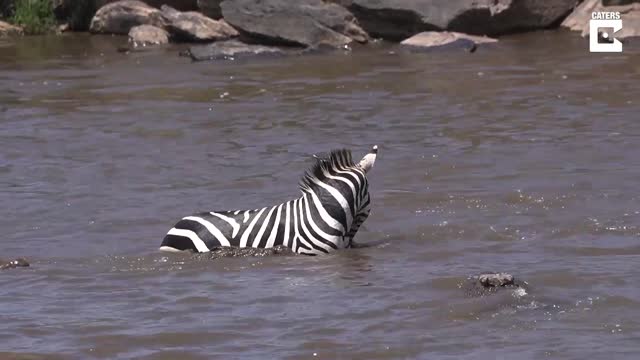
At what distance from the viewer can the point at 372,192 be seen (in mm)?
13938

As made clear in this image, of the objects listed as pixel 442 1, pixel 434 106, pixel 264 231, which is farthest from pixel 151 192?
pixel 442 1

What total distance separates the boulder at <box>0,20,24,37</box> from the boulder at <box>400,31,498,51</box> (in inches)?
320

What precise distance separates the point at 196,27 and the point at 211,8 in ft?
4.43

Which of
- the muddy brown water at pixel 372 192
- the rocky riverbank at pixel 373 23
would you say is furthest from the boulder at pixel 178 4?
the muddy brown water at pixel 372 192

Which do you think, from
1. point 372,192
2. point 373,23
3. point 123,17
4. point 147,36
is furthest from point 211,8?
point 372,192

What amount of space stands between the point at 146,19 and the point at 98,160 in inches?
426

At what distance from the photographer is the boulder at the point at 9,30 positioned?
28203mm

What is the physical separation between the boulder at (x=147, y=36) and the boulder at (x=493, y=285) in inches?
655

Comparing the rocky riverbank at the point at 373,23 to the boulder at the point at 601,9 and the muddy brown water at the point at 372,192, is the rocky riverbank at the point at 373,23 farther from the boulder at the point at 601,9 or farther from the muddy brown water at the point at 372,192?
the muddy brown water at the point at 372,192

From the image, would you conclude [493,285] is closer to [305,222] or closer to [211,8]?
[305,222]

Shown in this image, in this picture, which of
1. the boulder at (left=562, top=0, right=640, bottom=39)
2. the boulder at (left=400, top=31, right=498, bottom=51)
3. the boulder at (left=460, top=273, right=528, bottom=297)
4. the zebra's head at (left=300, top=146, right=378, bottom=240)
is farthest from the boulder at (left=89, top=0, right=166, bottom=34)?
the boulder at (left=460, top=273, right=528, bottom=297)

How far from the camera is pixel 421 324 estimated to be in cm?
931

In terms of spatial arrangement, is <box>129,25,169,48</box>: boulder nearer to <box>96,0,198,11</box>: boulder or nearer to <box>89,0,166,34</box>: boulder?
<box>89,0,166,34</box>: boulder

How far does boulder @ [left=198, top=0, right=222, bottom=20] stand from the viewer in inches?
1037
